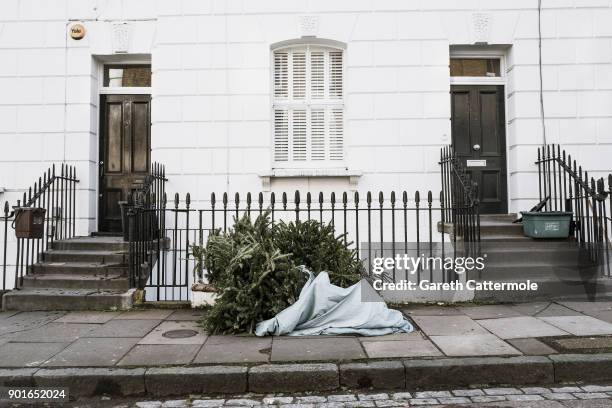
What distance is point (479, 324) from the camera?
555 centimetres

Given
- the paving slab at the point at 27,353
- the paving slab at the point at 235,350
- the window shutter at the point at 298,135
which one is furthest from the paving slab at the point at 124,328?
the window shutter at the point at 298,135

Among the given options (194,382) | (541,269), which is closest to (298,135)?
(541,269)

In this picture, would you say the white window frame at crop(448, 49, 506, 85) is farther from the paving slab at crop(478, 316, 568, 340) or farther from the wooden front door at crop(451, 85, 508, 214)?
the paving slab at crop(478, 316, 568, 340)

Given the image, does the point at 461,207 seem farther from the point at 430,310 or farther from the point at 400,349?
the point at 400,349

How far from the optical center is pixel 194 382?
4.04 metres

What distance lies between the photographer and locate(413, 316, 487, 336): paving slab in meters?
5.22

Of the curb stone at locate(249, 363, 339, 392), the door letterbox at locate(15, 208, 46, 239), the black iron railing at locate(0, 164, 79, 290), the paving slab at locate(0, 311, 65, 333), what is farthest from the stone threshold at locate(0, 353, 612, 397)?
the black iron railing at locate(0, 164, 79, 290)

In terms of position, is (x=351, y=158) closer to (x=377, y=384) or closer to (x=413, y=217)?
(x=413, y=217)

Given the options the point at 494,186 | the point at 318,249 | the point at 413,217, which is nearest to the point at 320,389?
the point at 318,249

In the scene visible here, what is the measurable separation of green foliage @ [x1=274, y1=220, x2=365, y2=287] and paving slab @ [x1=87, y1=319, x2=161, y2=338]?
1769mm

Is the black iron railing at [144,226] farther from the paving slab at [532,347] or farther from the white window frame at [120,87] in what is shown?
the paving slab at [532,347]

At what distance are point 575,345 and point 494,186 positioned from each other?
14.9 feet

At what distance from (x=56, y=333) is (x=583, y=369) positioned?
17.2 ft

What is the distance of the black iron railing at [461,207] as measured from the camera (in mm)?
6836
